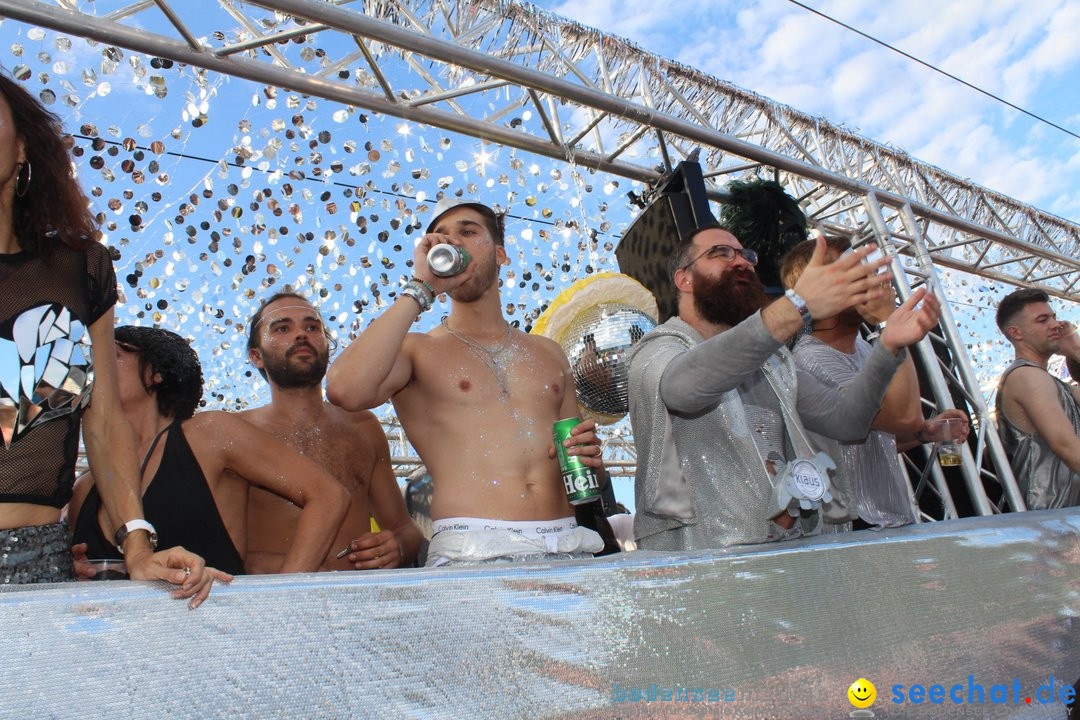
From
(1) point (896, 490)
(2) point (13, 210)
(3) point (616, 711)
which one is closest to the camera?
(3) point (616, 711)

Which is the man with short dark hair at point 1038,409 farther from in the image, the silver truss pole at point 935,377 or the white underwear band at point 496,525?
the white underwear band at point 496,525

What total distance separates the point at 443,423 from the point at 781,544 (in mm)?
1146

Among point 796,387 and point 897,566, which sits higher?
point 796,387

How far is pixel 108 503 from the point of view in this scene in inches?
62.1

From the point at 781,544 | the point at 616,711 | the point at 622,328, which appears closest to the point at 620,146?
the point at 622,328

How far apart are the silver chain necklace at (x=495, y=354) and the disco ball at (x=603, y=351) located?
644 mm

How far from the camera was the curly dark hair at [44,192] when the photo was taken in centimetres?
167

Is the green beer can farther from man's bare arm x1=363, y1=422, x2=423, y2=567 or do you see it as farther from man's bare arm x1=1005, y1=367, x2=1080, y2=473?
man's bare arm x1=1005, y1=367, x2=1080, y2=473

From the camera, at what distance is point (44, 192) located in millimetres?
1717

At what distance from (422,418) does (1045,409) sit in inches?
114

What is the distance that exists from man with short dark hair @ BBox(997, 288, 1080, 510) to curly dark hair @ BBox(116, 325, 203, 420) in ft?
11.9

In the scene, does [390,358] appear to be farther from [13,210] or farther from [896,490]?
[896,490]

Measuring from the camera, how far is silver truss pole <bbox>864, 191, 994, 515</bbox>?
512 centimetres

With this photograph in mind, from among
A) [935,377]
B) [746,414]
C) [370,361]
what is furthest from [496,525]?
[935,377]
